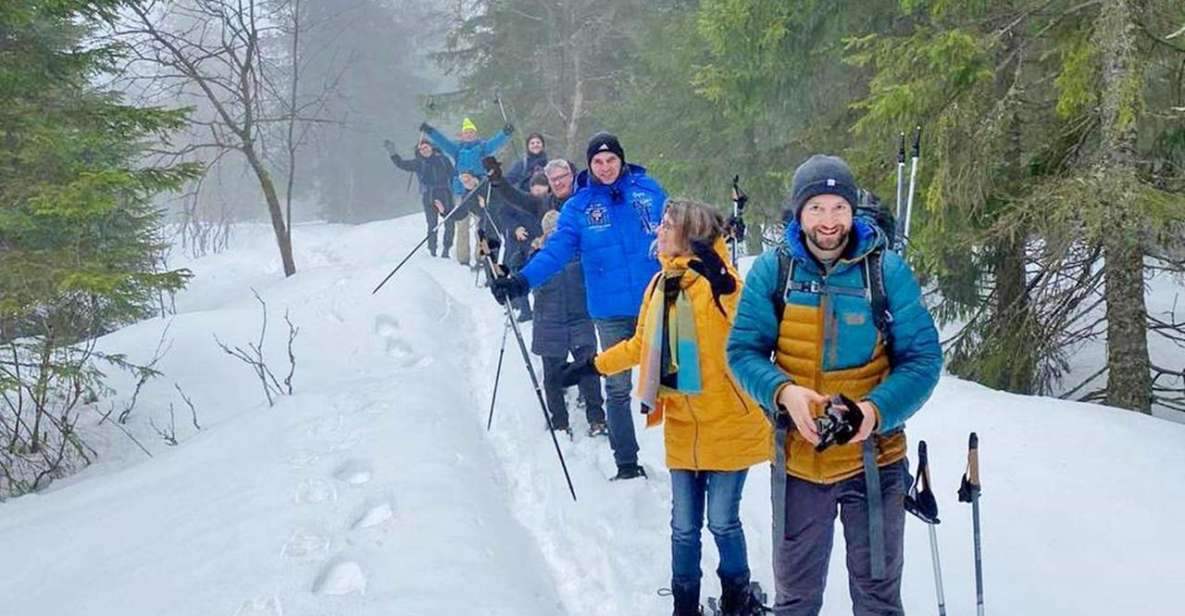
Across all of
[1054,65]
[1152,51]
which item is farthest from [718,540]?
[1054,65]

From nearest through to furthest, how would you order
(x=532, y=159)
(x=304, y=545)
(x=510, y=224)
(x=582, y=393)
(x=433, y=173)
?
1. (x=304, y=545)
2. (x=582, y=393)
3. (x=510, y=224)
4. (x=532, y=159)
5. (x=433, y=173)

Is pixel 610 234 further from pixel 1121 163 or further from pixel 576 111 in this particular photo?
pixel 576 111

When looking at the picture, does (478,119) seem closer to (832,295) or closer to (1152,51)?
(1152,51)

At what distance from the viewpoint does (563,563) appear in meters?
5.01

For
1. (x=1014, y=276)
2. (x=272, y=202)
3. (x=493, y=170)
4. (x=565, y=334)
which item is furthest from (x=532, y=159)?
(x=1014, y=276)

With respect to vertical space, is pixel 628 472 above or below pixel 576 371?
below

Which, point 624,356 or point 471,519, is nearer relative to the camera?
point 624,356

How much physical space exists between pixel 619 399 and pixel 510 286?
1292mm

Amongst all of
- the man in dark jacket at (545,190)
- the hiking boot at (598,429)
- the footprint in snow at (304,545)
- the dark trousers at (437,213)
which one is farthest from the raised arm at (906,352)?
the dark trousers at (437,213)

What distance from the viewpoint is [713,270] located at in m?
3.86

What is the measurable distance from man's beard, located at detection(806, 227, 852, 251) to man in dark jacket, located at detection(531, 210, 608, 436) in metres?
4.14

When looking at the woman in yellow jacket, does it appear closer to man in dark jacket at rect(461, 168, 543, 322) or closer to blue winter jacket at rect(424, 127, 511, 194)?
man in dark jacket at rect(461, 168, 543, 322)

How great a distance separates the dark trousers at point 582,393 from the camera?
7.05m

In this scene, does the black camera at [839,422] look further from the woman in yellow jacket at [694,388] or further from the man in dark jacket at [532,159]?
the man in dark jacket at [532,159]
